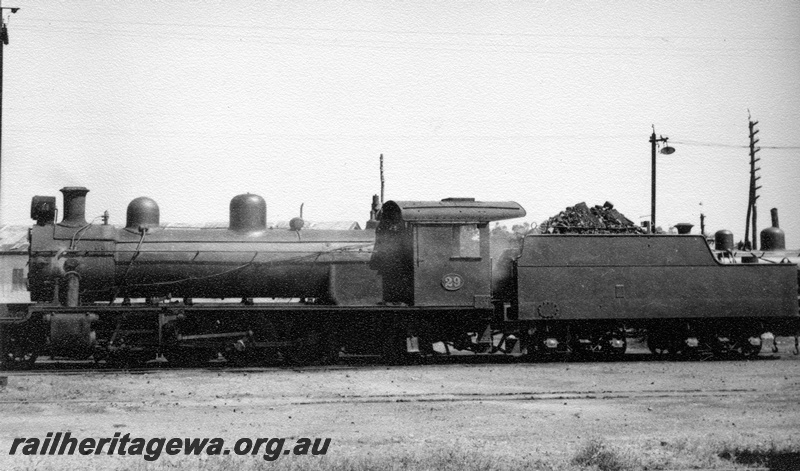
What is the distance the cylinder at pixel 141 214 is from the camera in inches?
562

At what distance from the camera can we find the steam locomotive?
1324cm

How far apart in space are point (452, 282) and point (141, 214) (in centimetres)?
613

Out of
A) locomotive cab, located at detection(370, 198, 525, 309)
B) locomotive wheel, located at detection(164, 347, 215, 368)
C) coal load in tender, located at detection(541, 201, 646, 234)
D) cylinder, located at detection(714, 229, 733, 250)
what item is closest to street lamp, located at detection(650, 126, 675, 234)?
coal load in tender, located at detection(541, 201, 646, 234)

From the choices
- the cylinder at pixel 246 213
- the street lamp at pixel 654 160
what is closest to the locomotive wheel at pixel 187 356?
the cylinder at pixel 246 213

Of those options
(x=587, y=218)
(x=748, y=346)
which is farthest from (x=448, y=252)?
(x=587, y=218)

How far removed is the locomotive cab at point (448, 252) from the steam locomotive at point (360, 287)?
2 centimetres

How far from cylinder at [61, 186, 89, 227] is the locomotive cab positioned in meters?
5.50

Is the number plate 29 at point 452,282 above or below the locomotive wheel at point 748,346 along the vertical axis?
above

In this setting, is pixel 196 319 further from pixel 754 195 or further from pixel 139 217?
pixel 754 195

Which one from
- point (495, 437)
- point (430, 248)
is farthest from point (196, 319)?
point (495, 437)

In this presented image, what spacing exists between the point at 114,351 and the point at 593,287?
8982mm

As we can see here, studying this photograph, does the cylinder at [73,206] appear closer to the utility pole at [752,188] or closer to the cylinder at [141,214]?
the cylinder at [141,214]

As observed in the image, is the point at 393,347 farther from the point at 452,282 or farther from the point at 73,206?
the point at 73,206

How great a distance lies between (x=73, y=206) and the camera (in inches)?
539
